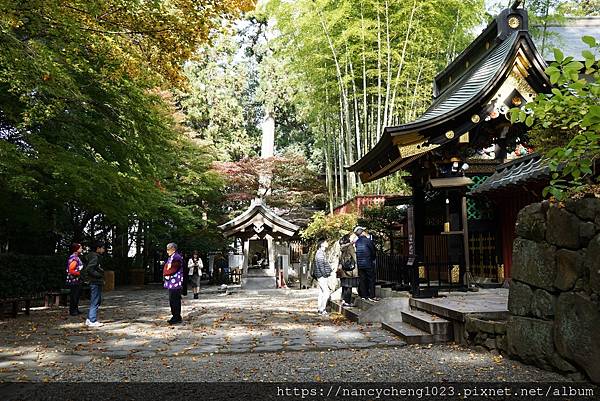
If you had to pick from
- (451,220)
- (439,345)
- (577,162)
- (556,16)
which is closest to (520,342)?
(439,345)

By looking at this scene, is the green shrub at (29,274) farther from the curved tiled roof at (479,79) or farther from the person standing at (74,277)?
the curved tiled roof at (479,79)

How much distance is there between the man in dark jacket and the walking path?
688 mm

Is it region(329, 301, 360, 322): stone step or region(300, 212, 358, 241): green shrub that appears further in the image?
region(300, 212, 358, 241): green shrub

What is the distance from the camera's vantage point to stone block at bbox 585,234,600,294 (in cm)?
361

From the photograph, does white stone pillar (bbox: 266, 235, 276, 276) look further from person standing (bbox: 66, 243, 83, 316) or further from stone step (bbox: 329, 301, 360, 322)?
person standing (bbox: 66, 243, 83, 316)

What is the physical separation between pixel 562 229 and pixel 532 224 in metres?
0.45

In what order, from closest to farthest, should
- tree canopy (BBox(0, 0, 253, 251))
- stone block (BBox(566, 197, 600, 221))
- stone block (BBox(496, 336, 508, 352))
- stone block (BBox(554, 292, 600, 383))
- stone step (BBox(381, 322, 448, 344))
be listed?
stone block (BBox(554, 292, 600, 383))
stone block (BBox(566, 197, 600, 221))
stone block (BBox(496, 336, 508, 352))
stone step (BBox(381, 322, 448, 344))
tree canopy (BBox(0, 0, 253, 251))

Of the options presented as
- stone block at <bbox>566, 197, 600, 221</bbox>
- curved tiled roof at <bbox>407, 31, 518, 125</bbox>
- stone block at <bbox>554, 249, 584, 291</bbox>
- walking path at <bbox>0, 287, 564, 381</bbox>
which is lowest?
walking path at <bbox>0, 287, 564, 381</bbox>

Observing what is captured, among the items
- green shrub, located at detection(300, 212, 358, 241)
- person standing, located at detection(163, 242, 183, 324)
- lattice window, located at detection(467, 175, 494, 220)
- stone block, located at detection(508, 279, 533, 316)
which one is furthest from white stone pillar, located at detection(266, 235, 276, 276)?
stone block, located at detection(508, 279, 533, 316)

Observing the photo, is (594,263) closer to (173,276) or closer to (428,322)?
(428,322)

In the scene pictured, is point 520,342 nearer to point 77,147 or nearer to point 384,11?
point 77,147

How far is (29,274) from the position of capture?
11.8 meters

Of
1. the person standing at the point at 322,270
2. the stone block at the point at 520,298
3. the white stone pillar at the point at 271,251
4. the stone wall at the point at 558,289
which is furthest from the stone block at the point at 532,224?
the white stone pillar at the point at 271,251

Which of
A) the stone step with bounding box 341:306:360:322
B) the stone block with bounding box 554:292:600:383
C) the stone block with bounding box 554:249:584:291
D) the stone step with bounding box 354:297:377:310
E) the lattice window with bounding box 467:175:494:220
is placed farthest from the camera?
the lattice window with bounding box 467:175:494:220
